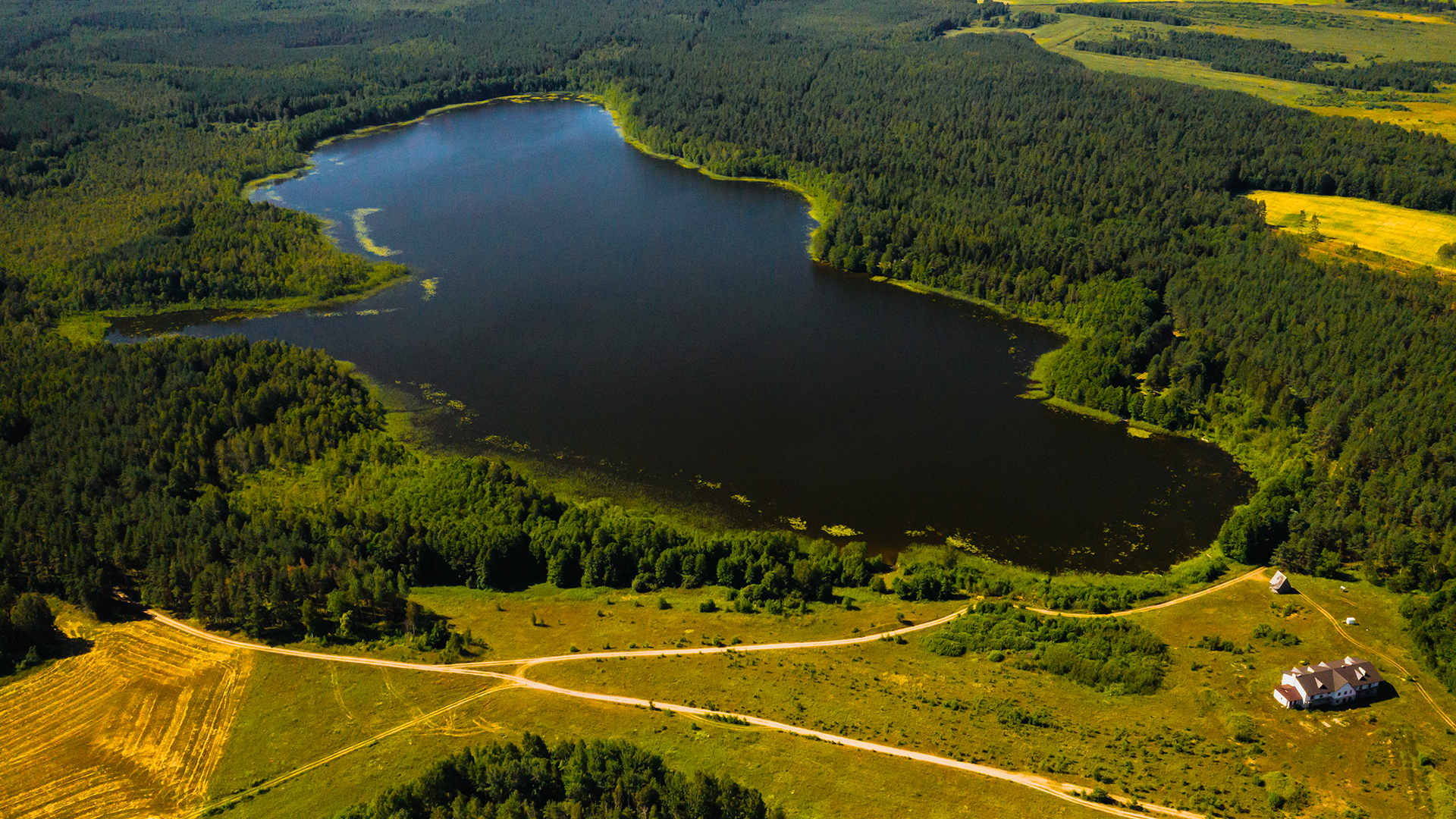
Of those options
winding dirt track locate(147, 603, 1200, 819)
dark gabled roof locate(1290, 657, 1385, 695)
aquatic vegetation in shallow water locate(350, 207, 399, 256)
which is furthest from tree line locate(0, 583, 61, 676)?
dark gabled roof locate(1290, 657, 1385, 695)

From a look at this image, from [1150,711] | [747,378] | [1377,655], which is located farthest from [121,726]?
[1377,655]

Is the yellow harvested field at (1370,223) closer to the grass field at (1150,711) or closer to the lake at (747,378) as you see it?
the lake at (747,378)

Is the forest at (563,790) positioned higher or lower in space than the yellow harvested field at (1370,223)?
lower

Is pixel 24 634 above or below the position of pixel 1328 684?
below

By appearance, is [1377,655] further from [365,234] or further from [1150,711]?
[365,234]

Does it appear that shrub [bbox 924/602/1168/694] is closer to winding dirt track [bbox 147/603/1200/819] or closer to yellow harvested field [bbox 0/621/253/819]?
winding dirt track [bbox 147/603/1200/819]

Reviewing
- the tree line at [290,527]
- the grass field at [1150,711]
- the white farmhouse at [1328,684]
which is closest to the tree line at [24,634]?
the tree line at [290,527]

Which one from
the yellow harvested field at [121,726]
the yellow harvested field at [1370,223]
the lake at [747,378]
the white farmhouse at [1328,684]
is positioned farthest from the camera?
the yellow harvested field at [1370,223]

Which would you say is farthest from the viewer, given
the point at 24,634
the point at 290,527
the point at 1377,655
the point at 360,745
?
the point at 290,527
